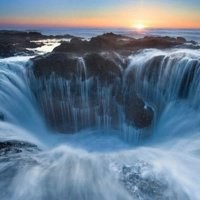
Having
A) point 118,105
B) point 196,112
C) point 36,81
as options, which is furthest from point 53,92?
point 196,112

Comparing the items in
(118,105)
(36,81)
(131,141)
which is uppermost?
(36,81)

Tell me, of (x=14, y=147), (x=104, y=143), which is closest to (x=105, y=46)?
(x=104, y=143)

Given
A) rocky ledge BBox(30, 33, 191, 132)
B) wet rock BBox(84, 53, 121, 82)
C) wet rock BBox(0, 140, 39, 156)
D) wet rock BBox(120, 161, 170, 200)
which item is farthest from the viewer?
wet rock BBox(84, 53, 121, 82)

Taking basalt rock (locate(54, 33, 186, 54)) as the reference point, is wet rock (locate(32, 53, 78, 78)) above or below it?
above

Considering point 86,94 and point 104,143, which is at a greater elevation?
point 86,94

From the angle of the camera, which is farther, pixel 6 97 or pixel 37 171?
pixel 6 97

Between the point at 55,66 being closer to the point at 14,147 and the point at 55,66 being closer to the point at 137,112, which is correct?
the point at 137,112

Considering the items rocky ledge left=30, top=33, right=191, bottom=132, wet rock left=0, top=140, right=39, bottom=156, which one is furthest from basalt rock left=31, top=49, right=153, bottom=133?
wet rock left=0, top=140, right=39, bottom=156

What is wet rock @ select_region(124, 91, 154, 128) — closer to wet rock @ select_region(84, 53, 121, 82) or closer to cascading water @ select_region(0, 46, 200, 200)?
cascading water @ select_region(0, 46, 200, 200)

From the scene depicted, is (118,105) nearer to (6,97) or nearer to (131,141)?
(131,141)
